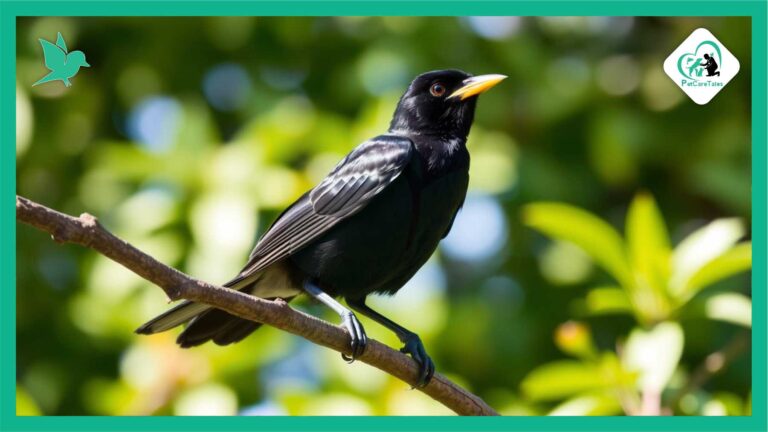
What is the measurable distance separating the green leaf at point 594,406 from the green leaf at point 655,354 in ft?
0.51

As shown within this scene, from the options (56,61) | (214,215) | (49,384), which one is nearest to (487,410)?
(214,215)

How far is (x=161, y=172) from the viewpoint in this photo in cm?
635

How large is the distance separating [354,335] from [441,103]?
179 cm

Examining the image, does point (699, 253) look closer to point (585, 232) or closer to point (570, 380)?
point (585, 232)

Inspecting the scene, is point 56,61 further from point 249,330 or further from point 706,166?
point 706,166

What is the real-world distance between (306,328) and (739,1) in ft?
10.0

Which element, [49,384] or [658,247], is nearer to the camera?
[658,247]

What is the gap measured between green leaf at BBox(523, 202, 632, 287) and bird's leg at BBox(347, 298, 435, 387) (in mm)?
820

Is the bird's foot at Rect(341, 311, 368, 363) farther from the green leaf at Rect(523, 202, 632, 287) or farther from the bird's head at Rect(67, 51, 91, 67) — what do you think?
the bird's head at Rect(67, 51, 91, 67)

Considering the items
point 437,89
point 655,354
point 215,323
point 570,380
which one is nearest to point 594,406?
point 570,380

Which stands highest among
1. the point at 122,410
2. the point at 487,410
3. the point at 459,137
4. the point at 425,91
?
the point at 425,91

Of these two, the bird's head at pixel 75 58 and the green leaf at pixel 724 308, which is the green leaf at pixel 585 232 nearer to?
the green leaf at pixel 724 308

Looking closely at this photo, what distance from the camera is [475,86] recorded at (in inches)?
213

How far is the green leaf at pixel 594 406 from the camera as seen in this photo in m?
4.49
